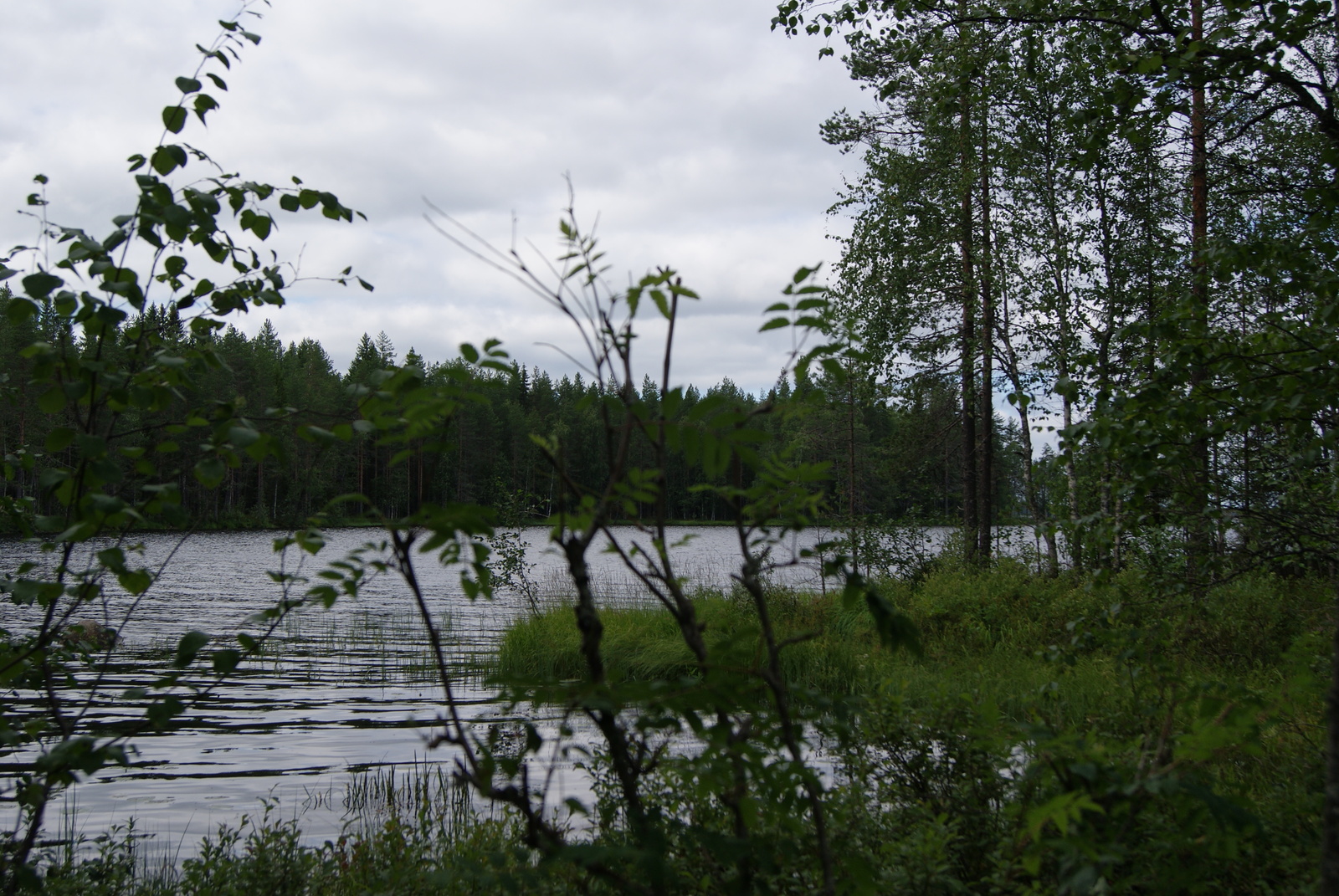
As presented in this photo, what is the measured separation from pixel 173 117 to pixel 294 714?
329 inches

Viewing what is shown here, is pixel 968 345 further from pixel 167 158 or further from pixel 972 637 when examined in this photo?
pixel 167 158

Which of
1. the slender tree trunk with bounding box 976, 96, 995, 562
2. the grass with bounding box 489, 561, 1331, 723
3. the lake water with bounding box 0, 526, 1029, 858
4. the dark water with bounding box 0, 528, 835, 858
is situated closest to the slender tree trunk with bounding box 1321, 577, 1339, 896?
the lake water with bounding box 0, 526, 1029, 858

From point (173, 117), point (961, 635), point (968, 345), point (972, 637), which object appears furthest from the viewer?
point (968, 345)

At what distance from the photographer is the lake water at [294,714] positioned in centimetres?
588

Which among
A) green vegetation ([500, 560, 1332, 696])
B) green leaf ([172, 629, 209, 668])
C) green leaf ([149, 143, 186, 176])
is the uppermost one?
green leaf ([149, 143, 186, 176])

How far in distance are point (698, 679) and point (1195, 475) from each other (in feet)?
11.4

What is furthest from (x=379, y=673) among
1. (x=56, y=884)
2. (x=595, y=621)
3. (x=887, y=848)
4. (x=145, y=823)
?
(x=595, y=621)

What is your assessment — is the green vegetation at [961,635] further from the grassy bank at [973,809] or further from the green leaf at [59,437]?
the green leaf at [59,437]

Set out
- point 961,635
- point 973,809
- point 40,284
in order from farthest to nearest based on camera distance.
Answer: point 961,635 < point 973,809 < point 40,284

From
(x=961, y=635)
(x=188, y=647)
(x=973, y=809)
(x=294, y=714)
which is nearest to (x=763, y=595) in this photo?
(x=973, y=809)

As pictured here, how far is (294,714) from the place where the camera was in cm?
941

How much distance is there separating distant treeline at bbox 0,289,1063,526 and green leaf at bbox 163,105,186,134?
68 cm

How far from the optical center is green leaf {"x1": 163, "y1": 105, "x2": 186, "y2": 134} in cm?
249

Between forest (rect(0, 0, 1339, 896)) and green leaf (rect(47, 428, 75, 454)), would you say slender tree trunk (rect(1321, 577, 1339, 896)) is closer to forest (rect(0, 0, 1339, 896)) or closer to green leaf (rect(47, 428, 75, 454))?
forest (rect(0, 0, 1339, 896))
